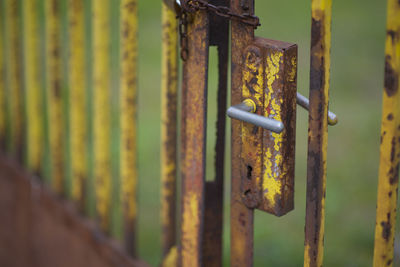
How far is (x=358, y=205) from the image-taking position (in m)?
3.50

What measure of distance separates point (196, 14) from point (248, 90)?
246 millimetres

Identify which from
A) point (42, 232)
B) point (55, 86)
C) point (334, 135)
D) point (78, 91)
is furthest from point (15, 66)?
point (334, 135)

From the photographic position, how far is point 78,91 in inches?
95.3

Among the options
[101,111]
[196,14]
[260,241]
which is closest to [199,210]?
[196,14]

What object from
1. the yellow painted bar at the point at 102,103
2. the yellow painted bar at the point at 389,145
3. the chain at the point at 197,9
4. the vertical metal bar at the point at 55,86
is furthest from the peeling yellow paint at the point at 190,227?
the vertical metal bar at the point at 55,86

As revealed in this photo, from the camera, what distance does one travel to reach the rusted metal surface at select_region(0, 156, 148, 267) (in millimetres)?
2365

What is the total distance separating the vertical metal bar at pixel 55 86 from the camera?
2439 millimetres

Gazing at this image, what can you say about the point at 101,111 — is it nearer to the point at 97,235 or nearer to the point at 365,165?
the point at 97,235

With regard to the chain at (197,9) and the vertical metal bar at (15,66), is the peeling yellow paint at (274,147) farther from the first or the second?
the vertical metal bar at (15,66)

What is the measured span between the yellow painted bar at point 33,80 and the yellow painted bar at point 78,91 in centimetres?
38

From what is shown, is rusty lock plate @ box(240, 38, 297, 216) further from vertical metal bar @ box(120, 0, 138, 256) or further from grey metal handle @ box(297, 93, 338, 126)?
vertical metal bar @ box(120, 0, 138, 256)

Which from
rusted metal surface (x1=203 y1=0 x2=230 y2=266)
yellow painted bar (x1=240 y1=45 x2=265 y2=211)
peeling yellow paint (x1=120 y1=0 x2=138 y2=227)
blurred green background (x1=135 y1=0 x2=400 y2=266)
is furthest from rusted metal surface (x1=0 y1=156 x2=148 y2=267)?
yellow painted bar (x1=240 y1=45 x2=265 y2=211)

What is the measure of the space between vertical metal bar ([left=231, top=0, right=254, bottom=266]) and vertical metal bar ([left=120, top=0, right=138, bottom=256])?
58 cm

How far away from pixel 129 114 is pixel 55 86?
0.66 metres
